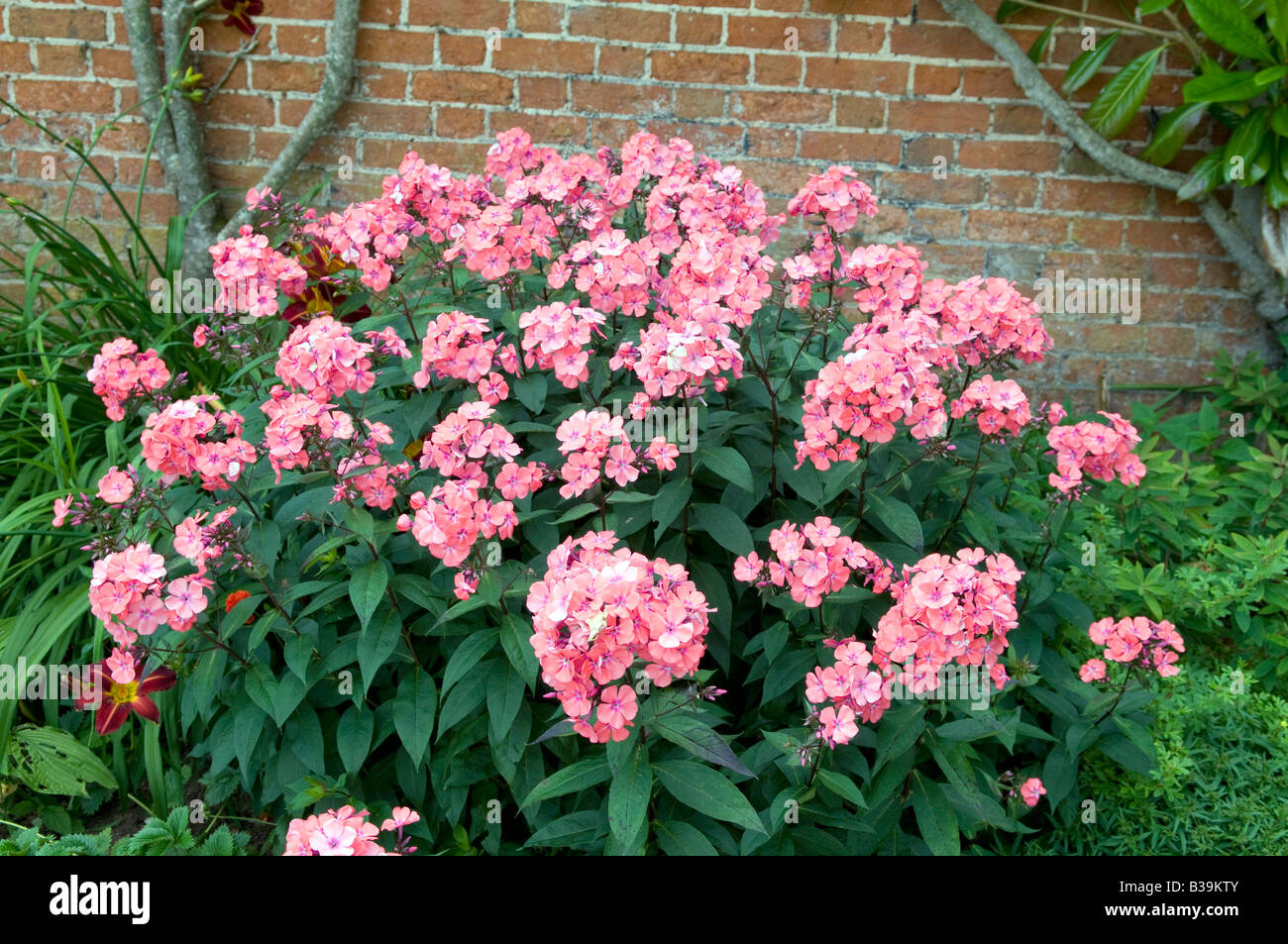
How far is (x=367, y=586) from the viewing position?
6.24 ft

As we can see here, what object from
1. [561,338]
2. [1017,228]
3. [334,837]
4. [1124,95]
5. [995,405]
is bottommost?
[334,837]

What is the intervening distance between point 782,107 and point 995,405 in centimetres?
213

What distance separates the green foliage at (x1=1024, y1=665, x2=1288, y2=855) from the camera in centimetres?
222

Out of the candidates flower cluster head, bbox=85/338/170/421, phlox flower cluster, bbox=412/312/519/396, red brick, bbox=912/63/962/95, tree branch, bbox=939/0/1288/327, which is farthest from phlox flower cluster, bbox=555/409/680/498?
tree branch, bbox=939/0/1288/327

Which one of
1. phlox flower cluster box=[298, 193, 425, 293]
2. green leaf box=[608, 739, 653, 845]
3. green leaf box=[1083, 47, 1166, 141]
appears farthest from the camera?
green leaf box=[1083, 47, 1166, 141]

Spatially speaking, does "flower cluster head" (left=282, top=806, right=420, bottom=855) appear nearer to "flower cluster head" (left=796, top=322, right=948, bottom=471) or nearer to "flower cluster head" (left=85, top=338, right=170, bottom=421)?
"flower cluster head" (left=796, top=322, right=948, bottom=471)

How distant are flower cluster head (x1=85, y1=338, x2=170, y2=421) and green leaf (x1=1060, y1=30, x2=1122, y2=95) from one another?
10.3 ft

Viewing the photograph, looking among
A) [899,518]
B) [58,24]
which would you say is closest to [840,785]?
[899,518]

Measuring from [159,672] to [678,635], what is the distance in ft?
3.89

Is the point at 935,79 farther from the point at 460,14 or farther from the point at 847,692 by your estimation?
the point at 847,692
